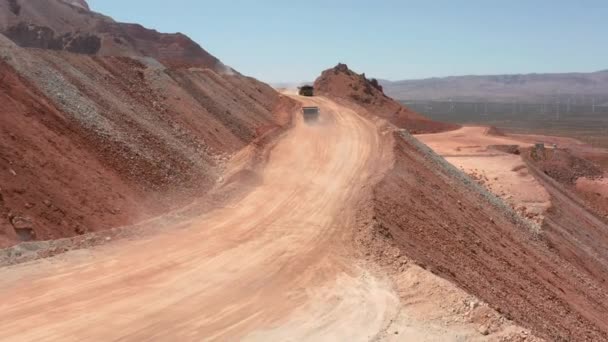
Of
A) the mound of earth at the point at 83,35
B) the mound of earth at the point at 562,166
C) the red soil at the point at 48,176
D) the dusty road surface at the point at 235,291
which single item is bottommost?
the mound of earth at the point at 562,166

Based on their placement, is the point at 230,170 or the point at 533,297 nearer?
the point at 533,297

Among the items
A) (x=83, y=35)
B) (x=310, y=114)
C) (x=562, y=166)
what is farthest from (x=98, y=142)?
(x=83, y=35)

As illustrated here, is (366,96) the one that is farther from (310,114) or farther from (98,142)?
(98,142)

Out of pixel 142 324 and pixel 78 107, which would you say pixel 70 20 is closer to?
pixel 78 107

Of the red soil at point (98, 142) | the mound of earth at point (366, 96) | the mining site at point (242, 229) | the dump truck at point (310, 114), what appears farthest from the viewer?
the mound of earth at point (366, 96)

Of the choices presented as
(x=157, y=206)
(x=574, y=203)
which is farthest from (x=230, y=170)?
(x=574, y=203)

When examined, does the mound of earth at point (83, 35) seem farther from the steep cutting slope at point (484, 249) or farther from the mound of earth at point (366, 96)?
the steep cutting slope at point (484, 249)

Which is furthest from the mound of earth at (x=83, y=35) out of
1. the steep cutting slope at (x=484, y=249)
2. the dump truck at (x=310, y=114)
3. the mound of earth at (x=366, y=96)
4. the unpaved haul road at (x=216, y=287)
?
the unpaved haul road at (x=216, y=287)
